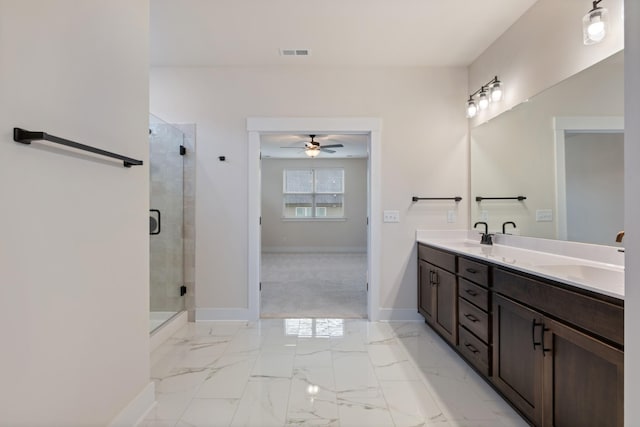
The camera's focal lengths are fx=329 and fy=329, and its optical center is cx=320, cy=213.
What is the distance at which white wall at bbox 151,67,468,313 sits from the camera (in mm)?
3404

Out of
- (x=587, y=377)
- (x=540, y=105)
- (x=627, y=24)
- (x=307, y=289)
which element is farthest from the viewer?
(x=307, y=289)

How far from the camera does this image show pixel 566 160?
2.20 metres

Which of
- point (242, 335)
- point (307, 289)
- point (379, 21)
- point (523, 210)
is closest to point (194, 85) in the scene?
point (379, 21)

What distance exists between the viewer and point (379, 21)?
262cm

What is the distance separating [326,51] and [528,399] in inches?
119

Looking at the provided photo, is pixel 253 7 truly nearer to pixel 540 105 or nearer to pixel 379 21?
pixel 379 21

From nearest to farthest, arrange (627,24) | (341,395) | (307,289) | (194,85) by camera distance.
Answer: (627,24) < (341,395) < (194,85) < (307,289)

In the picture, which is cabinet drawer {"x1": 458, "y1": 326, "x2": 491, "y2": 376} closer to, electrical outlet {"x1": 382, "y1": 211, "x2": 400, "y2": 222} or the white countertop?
the white countertop

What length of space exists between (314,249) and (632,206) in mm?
8199

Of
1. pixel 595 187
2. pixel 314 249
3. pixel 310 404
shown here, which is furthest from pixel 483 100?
pixel 314 249

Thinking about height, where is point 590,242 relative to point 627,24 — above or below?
below

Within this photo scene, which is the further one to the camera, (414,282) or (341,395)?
(414,282)

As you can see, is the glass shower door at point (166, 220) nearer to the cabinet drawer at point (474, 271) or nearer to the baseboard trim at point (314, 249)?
the cabinet drawer at point (474, 271)

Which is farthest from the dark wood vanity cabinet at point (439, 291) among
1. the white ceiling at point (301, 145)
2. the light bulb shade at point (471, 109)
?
the white ceiling at point (301, 145)
